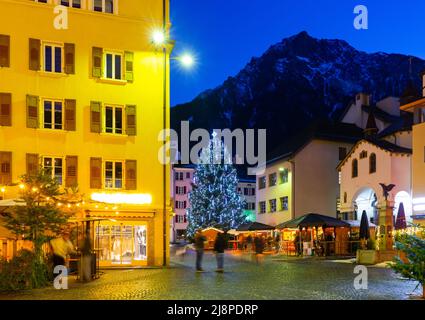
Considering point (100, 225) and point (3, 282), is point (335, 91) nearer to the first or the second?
point (100, 225)

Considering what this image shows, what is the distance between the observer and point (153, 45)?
1215 inches

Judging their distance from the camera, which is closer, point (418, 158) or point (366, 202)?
point (418, 158)

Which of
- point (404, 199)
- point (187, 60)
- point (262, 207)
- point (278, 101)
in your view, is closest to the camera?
point (187, 60)

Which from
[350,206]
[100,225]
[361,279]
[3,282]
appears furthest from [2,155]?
[350,206]

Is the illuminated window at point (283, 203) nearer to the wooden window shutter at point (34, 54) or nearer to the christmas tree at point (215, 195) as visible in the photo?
the christmas tree at point (215, 195)

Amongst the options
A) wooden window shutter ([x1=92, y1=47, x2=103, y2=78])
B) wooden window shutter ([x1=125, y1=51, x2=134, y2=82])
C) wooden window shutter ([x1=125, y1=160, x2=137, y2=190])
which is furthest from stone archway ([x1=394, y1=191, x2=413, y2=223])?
wooden window shutter ([x1=92, y1=47, x2=103, y2=78])

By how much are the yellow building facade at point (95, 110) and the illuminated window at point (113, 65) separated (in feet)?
0.18

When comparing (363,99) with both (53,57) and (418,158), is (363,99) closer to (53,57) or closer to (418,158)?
(418,158)

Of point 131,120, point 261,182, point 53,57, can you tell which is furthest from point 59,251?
point 261,182

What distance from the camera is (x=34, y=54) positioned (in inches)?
1129

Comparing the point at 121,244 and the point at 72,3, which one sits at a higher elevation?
the point at 72,3

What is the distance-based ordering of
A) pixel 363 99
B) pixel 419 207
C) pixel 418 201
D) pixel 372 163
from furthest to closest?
pixel 363 99
pixel 372 163
pixel 418 201
pixel 419 207

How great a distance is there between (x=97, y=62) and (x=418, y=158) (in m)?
23.9

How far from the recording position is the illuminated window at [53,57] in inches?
1147
